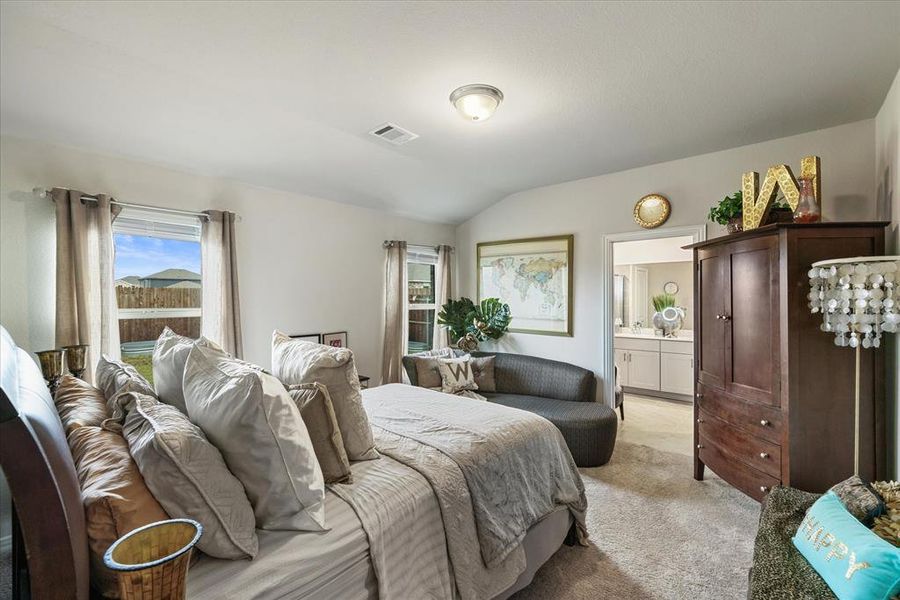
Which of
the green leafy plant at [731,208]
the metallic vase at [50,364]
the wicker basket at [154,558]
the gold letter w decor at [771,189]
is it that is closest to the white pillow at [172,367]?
the metallic vase at [50,364]

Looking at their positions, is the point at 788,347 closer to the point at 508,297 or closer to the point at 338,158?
the point at 508,297

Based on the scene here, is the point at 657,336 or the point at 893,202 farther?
the point at 657,336

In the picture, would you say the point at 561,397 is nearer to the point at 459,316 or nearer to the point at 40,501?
the point at 459,316

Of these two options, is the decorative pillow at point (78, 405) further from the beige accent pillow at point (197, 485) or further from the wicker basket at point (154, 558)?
the wicker basket at point (154, 558)

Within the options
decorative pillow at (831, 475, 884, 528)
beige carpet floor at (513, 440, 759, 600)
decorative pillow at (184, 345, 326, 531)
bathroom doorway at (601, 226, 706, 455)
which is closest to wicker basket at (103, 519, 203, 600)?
decorative pillow at (184, 345, 326, 531)

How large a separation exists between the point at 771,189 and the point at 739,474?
1.79 meters

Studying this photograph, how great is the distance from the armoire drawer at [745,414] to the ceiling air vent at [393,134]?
2.84 metres

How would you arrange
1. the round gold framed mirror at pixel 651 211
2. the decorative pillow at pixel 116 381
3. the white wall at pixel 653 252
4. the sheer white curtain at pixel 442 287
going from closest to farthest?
the decorative pillow at pixel 116 381
the round gold framed mirror at pixel 651 211
the sheer white curtain at pixel 442 287
the white wall at pixel 653 252

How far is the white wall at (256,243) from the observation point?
2.32 m

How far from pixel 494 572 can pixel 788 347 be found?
195cm

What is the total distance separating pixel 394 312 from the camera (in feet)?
14.4

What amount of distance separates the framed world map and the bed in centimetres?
228

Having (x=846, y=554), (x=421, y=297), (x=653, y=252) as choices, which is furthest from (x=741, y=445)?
(x=653, y=252)

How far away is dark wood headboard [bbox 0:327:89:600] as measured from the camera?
2.10ft
